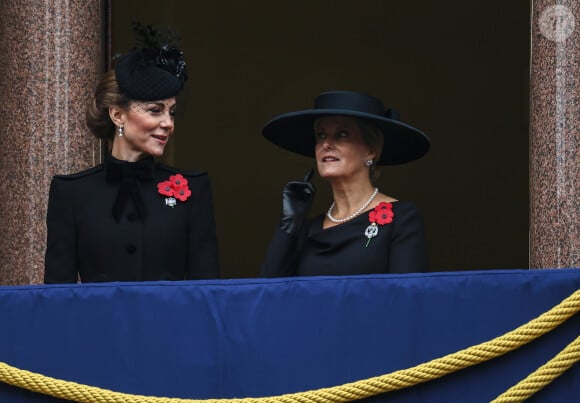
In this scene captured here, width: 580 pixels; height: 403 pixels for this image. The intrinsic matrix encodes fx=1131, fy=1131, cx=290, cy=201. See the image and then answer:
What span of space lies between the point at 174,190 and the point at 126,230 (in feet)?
0.85

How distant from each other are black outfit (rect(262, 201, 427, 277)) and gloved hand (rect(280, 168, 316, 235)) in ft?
0.14

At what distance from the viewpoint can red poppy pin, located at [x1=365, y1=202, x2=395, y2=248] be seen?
4586 mm

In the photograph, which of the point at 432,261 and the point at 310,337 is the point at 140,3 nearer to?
the point at 432,261

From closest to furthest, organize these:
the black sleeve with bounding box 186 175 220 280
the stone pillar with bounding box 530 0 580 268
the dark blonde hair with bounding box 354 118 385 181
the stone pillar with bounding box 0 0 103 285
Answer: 1. the black sleeve with bounding box 186 175 220 280
2. the dark blonde hair with bounding box 354 118 385 181
3. the stone pillar with bounding box 530 0 580 268
4. the stone pillar with bounding box 0 0 103 285

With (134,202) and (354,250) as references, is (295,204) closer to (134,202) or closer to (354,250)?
(354,250)

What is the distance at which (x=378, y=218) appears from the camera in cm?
462

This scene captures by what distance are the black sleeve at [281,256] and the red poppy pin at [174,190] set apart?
0.42 meters

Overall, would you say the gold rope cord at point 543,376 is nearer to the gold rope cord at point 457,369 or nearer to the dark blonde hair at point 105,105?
the gold rope cord at point 457,369

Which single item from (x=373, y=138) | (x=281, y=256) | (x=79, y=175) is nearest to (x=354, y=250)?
(x=281, y=256)

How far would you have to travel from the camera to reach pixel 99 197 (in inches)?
183

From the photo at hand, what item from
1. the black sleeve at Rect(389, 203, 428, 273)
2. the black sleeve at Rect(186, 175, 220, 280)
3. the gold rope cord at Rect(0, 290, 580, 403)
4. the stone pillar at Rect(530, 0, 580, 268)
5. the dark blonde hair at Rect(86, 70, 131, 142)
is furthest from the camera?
the stone pillar at Rect(530, 0, 580, 268)

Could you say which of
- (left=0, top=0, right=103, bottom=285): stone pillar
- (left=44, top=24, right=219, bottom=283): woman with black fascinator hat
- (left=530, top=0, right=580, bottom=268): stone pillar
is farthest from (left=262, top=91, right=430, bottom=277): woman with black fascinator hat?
(left=0, top=0, right=103, bottom=285): stone pillar

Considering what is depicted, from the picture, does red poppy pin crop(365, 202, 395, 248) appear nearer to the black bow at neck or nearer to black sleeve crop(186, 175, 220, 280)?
black sleeve crop(186, 175, 220, 280)

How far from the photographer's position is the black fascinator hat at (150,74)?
4.65 metres
